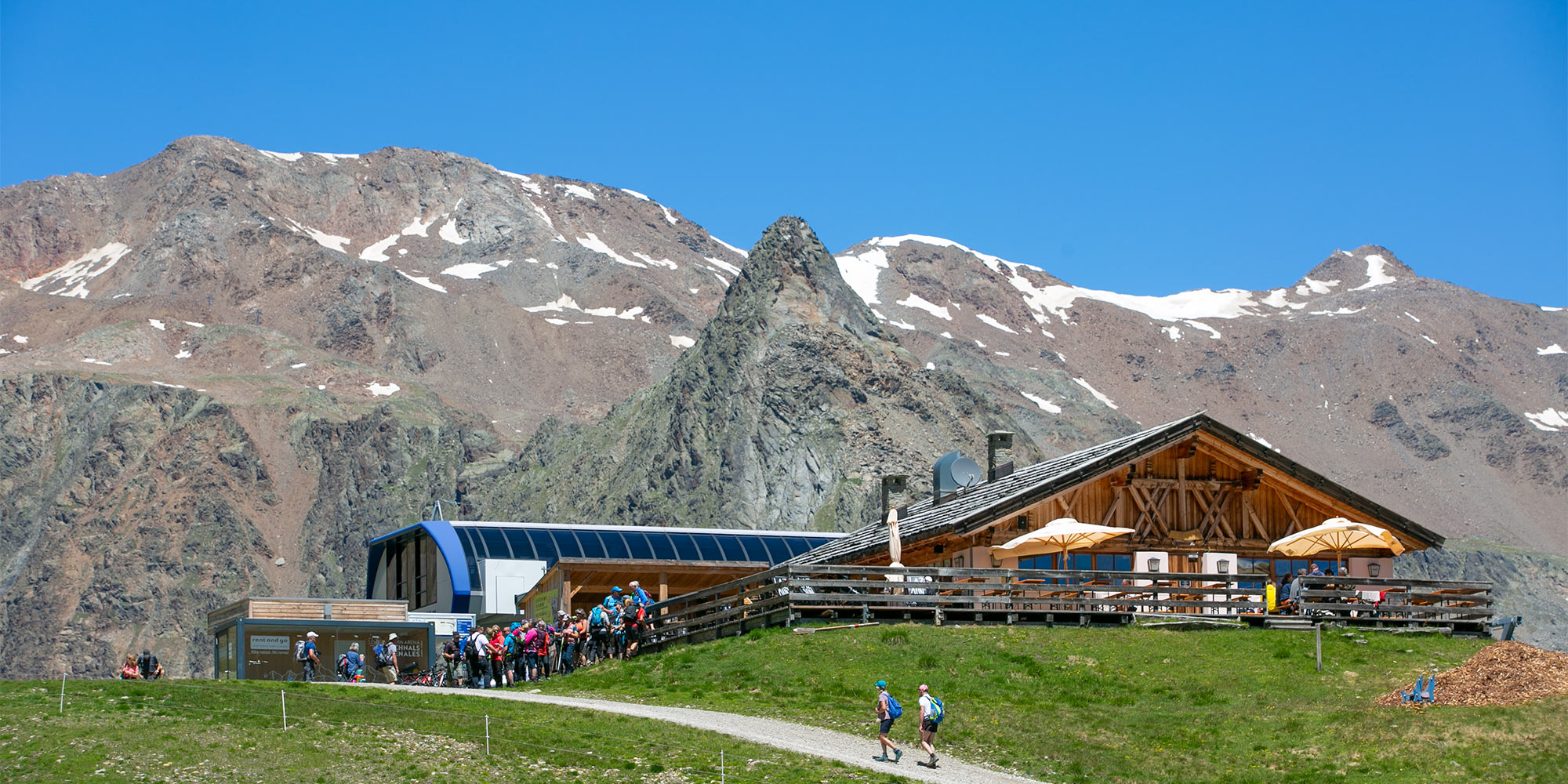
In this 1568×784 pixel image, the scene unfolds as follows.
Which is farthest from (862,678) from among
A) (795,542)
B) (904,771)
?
(795,542)

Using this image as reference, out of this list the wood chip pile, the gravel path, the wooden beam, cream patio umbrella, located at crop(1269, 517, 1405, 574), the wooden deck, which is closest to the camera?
the gravel path

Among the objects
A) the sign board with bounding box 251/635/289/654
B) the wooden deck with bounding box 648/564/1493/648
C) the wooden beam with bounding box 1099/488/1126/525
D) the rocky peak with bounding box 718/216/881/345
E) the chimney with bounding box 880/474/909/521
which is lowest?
the sign board with bounding box 251/635/289/654

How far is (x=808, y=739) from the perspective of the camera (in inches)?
959

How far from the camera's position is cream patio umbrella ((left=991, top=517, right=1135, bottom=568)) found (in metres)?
35.3

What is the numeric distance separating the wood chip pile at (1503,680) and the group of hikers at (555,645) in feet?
52.4

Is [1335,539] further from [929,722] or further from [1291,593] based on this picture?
[929,722]

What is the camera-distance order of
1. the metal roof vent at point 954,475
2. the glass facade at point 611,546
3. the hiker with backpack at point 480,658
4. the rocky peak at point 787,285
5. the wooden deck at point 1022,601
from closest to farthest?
the wooden deck at point 1022,601
the hiker with backpack at point 480,658
the metal roof vent at point 954,475
the glass facade at point 611,546
the rocky peak at point 787,285

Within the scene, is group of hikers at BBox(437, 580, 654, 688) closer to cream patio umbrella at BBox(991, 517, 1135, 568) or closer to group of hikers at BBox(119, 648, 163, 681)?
group of hikers at BBox(119, 648, 163, 681)

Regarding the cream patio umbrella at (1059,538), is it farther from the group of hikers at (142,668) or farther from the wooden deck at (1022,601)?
the group of hikers at (142,668)

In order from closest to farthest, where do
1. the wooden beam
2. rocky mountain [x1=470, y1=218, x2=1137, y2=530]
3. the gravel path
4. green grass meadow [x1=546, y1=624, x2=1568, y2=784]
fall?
the gravel path
green grass meadow [x1=546, y1=624, x2=1568, y2=784]
the wooden beam
rocky mountain [x1=470, y1=218, x2=1137, y2=530]

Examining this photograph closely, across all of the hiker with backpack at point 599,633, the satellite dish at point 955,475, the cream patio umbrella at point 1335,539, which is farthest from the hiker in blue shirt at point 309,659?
the cream patio umbrella at point 1335,539

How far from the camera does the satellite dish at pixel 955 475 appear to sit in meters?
45.3

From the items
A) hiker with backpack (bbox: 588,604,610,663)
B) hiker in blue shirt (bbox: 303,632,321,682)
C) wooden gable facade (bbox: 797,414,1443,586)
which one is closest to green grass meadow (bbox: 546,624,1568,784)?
hiker with backpack (bbox: 588,604,610,663)

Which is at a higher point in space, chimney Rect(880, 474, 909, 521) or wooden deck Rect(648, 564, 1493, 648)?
chimney Rect(880, 474, 909, 521)
